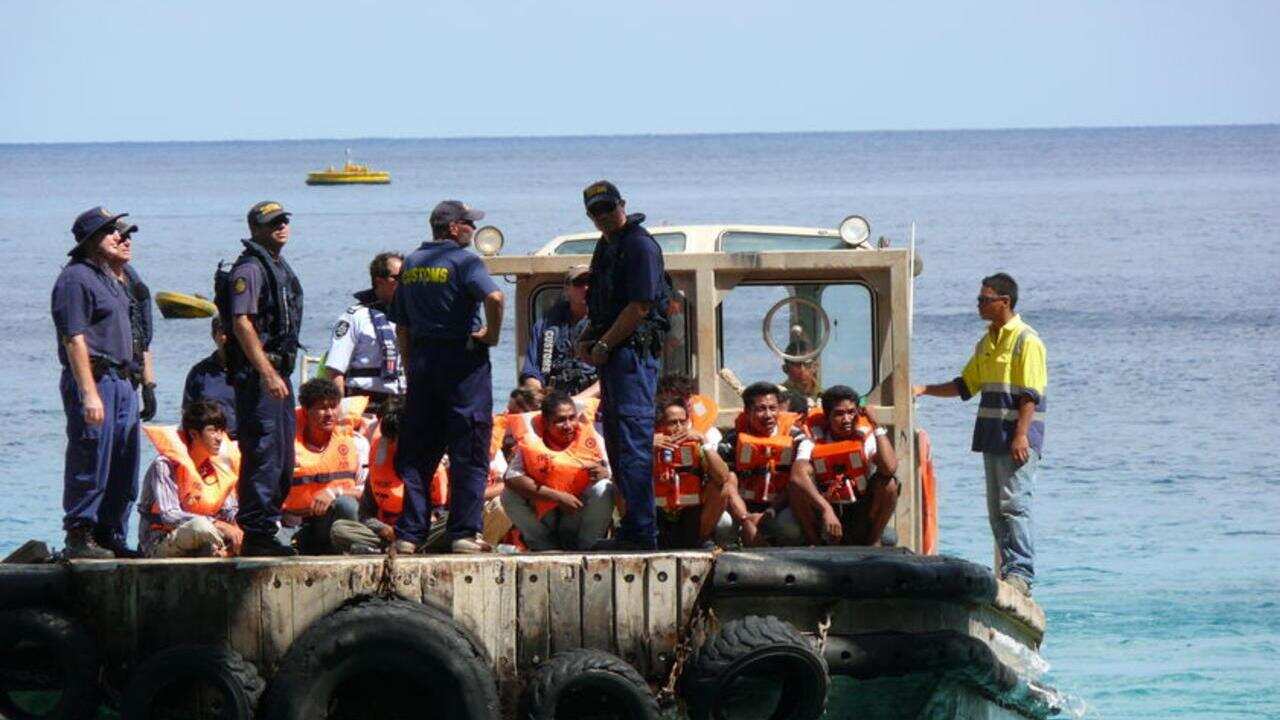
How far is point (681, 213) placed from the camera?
69.4 metres

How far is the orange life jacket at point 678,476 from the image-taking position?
982cm

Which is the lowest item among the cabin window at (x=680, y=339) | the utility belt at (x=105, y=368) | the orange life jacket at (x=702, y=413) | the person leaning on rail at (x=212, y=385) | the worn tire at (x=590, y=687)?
the worn tire at (x=590, y=687)

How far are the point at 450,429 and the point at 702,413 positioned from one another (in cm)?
147

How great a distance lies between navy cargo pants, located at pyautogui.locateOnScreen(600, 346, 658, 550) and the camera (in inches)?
363

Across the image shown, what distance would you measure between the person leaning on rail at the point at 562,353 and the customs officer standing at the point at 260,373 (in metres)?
1.83

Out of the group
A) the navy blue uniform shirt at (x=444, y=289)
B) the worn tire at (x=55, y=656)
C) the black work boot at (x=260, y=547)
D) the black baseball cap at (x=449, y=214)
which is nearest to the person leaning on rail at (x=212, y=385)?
the black work boot at (x=260, y=547)

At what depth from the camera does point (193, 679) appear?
858cm

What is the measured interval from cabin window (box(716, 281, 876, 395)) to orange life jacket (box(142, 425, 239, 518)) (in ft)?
8.73

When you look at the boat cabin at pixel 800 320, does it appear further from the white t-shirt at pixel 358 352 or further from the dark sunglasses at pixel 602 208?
the dark sunglasses at pixel 602 208

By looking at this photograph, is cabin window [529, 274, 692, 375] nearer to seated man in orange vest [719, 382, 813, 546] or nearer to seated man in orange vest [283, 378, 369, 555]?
seated man in orange vest [719, 382, 813, 546]

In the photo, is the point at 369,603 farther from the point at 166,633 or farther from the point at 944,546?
the point at 944,546

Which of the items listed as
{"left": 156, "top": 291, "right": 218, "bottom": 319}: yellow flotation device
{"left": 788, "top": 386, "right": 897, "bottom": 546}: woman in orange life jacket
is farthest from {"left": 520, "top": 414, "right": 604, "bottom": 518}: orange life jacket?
{"left": 156, "top": 291, "right": 218, "bottom": 319}: yellow flotation device

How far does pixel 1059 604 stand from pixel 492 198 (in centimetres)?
7333

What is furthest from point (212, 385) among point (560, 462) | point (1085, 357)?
point (1085, 357)
